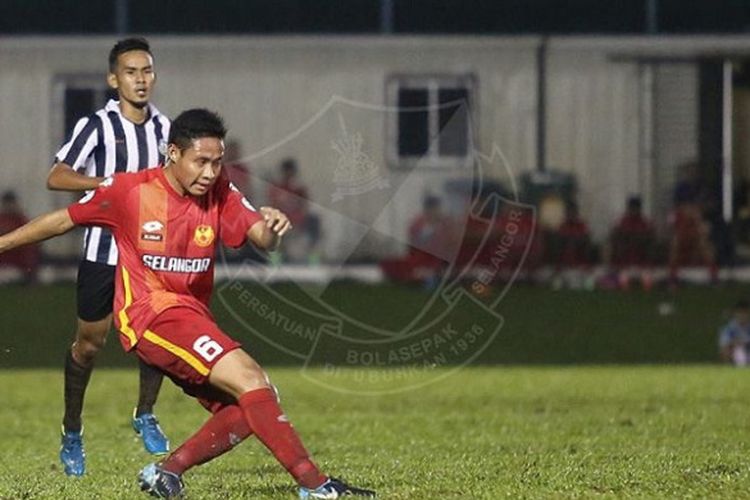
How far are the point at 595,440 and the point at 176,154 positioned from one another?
4.53 m

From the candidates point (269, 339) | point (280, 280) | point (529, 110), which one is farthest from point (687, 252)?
point (269, 339)

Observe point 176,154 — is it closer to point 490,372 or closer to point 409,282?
point 490,372

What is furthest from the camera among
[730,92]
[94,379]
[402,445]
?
[730,92]

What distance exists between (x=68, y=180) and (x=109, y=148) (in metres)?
0.66

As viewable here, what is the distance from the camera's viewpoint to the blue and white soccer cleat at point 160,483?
8.61 metres

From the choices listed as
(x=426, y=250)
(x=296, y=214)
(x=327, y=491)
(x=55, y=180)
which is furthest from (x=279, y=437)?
(x=296, y=214)

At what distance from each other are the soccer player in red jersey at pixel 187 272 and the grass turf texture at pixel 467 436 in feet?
1.43

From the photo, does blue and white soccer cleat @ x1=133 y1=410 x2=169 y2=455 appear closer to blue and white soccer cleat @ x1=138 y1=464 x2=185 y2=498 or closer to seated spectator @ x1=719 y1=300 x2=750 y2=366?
blue and white soccer cleat @ x1=138 y1=464 x2=185 y2=498

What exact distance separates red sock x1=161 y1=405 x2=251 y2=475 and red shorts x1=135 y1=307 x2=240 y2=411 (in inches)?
3.0

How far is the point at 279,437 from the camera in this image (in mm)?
8328

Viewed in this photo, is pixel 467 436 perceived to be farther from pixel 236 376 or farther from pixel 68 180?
pixel 236 376

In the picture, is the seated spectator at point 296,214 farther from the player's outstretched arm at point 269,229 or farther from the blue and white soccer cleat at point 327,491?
the blue and white soccer cleat at point 327,491

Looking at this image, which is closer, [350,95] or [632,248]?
[632,248]

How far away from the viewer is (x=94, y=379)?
1953 cm
